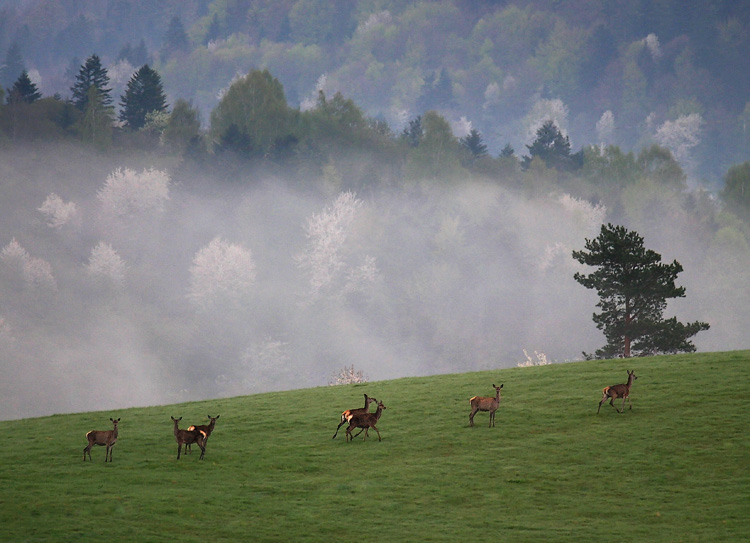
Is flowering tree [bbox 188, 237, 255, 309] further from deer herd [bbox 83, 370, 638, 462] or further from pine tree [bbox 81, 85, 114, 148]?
deer herd [bbox 83, 370, 638, 462]

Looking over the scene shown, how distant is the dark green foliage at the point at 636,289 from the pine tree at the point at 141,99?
459 ft

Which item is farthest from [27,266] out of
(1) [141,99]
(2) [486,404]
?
(2) [486,404]

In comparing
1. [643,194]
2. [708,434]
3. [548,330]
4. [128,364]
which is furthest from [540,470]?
[643,194]

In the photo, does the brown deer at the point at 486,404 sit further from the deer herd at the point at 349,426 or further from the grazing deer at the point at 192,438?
the grazing deer at the point at 192,438

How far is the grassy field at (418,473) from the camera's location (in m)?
20.7

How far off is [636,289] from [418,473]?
3390cm

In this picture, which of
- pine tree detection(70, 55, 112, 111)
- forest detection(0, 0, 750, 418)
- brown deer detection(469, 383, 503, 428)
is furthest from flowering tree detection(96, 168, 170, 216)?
brown deer detection(469, 383, 503, 428)

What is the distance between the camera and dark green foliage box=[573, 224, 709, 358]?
178 ft

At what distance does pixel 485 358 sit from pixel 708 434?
115 meters

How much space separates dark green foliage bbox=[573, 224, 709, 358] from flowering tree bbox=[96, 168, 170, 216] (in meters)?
109

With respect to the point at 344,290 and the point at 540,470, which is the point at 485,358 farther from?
the point at 540,470

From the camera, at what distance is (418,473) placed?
24875mm

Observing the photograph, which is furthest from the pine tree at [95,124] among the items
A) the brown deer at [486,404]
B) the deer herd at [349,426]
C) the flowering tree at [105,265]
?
the brown deer at [486,404]

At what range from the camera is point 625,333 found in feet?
186
